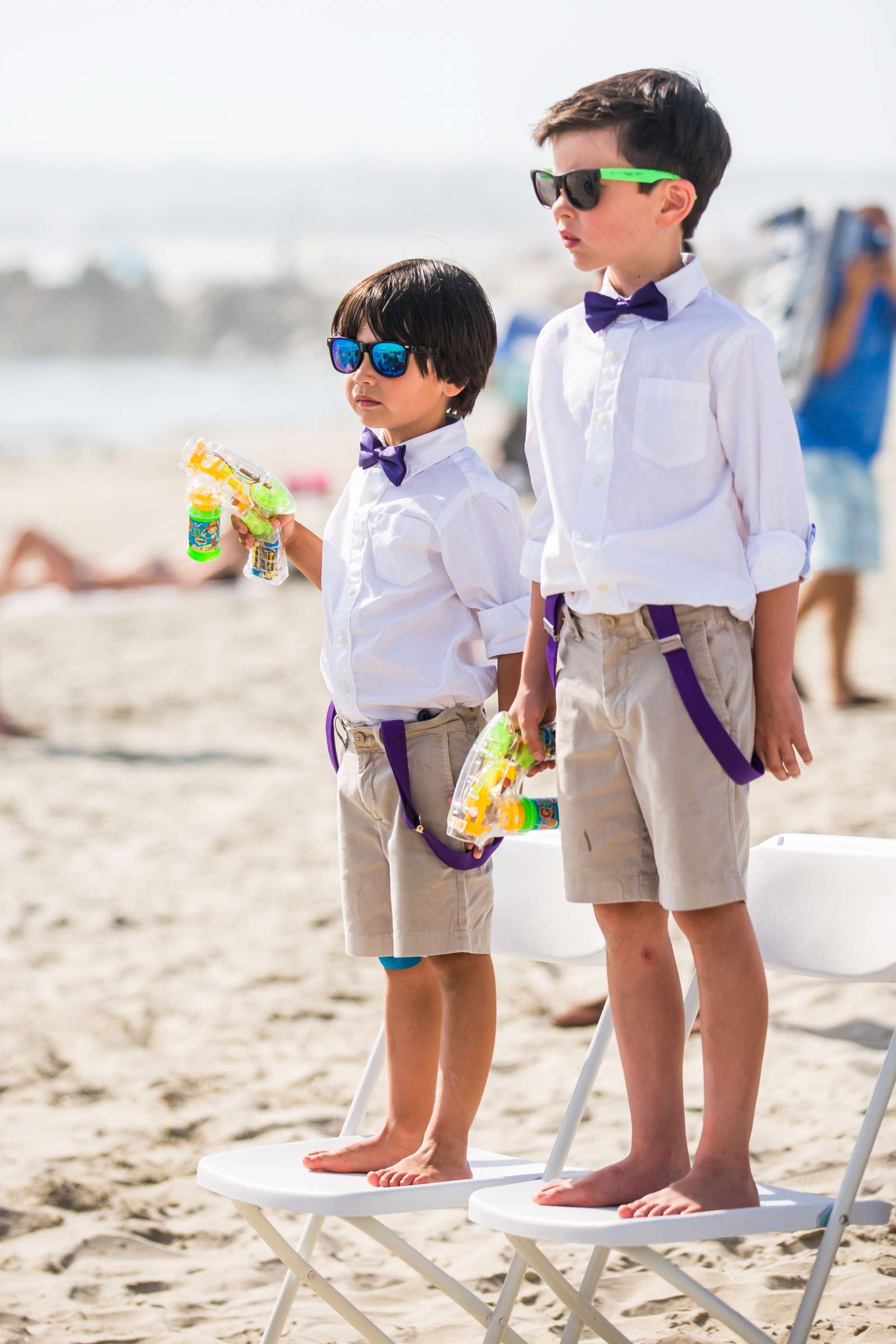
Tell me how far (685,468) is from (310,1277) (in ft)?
4.29

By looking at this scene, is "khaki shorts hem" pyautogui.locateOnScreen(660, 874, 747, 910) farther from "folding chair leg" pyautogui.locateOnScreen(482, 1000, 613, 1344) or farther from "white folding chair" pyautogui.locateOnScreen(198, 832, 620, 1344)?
"white folding chair" pyautogui.locateOnScreen(198, 832, 620, 1344)

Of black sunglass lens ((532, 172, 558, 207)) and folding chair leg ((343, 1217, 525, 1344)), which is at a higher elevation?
black sunglass lens ((532, 172, 558, 207))

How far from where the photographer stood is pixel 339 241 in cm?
9562

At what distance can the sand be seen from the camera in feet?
9.12

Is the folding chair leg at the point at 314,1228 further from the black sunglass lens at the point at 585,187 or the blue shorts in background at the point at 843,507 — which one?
the blue shorts in background at the point at 843,507

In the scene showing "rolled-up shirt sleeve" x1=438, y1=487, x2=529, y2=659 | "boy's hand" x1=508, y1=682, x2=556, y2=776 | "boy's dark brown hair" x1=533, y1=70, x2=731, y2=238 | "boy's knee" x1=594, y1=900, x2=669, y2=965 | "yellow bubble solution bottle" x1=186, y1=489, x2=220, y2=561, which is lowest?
"boy's knee" x1=594, y1=900, x2=669, y2=965

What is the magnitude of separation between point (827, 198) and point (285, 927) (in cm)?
338

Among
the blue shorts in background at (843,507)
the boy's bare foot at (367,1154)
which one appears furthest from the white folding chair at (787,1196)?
the blue shorts in background at (843,507)

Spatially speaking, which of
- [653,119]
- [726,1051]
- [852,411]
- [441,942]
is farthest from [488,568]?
[852,411]

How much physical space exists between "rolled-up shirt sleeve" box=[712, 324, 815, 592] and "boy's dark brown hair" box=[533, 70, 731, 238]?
0.84 feet

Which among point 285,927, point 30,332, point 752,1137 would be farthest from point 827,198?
point 30,332

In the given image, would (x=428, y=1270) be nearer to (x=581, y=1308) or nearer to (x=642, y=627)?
(x=581, y=1308)

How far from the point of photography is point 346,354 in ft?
7.45

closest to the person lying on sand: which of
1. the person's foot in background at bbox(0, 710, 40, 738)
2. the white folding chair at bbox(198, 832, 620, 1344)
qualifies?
the person's foot in background at bbox(0, 710, 40, 738)
